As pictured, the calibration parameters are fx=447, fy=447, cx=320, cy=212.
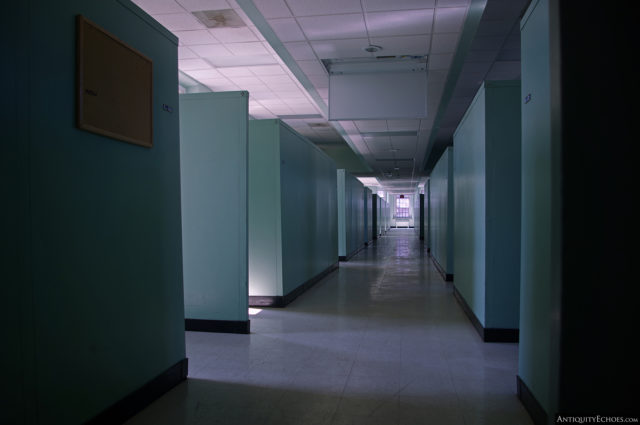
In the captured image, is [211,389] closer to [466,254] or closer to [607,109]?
[607,109]

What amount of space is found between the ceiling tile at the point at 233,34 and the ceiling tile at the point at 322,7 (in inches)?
63.9

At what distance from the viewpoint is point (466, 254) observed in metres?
6.07

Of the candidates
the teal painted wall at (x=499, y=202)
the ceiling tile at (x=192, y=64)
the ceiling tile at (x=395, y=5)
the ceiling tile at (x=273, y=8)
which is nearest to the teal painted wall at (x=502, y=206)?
the teal painted wall at (x=499, y=202)

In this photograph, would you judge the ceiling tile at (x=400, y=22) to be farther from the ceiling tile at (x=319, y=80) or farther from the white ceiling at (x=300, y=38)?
the ceiling tile at (x=319, y=80)

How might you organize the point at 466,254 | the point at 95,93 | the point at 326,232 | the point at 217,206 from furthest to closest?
the point at 326,232 < the point at 466,254 < the point at 217,206 < the point at 95,93

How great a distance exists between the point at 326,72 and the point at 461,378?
5537 millimetres

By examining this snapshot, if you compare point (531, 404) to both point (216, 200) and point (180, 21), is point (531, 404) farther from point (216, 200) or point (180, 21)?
point (180, 21)

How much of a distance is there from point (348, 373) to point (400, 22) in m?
4.31

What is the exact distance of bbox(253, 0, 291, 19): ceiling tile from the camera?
5034 mm

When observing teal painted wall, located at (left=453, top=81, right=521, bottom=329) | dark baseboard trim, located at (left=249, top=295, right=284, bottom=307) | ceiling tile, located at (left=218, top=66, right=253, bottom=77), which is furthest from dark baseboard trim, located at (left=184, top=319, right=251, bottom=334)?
ceiling tile, located at (left=218, top=66, right=253, bottom=77)

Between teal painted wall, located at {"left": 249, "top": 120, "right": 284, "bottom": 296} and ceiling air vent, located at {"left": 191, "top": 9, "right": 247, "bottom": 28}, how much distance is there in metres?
1.42

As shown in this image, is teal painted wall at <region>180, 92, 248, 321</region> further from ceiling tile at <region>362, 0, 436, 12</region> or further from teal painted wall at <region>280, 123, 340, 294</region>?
ceiling tile at <region>362, 0, 436, 12</region>

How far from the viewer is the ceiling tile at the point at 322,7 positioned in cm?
507

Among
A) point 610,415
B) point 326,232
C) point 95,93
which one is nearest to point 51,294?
point 95,93
